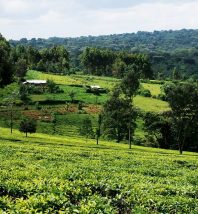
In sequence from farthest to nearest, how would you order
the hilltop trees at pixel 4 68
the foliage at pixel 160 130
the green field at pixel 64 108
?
the green field at pixel 64 108, the foliage at pixel 160 130, the hilltop trees at pixel 4 68

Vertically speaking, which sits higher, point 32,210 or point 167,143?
point 32,210

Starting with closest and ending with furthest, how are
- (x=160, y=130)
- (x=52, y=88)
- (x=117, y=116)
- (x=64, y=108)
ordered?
(x=117, y=116) → (x=160, y=130) → (x=64, y=108) → (x=52, y=88)

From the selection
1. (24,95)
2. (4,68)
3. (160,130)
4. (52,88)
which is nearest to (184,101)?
(160,130)

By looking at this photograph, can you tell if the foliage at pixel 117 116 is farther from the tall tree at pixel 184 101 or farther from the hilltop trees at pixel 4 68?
the hilltop trees at pixel 4 68

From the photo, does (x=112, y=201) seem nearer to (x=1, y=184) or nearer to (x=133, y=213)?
(x=133, y=213)

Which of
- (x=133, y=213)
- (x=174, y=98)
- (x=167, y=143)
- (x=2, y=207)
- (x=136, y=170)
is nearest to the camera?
(x=2, y=207)

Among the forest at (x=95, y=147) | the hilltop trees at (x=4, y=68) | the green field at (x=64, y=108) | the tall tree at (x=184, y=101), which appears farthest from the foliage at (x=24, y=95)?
the tall tree at (x=184, y=101)

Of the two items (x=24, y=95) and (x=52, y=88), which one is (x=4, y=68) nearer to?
(x=24, y=95)

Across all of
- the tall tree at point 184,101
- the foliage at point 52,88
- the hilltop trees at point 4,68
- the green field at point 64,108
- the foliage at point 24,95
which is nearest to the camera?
the hilltop trees at point 4,68

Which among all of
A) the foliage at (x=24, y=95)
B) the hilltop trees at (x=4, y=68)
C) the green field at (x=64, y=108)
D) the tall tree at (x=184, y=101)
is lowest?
the green field at (x=64, y=108)

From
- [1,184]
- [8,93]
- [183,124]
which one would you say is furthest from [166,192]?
[8,93]

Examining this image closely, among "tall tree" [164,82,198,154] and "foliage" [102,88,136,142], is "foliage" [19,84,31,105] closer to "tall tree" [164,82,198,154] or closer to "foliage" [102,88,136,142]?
"foliage" [102,88,136,142]

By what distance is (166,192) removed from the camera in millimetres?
26016

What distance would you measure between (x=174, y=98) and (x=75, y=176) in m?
61.8
